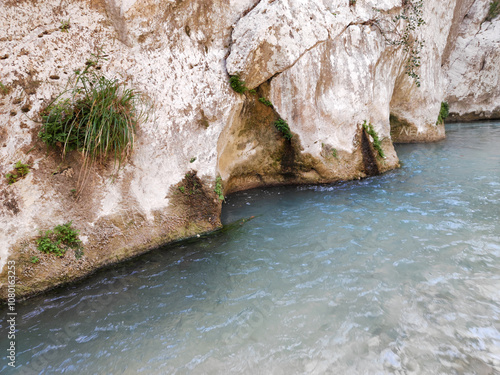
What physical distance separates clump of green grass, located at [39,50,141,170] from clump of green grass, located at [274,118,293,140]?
3.60 meters

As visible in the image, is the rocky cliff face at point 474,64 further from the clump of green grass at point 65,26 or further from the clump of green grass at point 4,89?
the clump of green grass at point 4,89

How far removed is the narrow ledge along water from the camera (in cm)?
254

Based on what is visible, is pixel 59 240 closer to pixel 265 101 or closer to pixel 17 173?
pixel 17 173

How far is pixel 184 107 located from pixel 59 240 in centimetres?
284

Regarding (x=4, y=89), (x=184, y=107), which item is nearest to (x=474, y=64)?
(x=184, y=107)

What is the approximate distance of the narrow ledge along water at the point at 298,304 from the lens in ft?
8.33

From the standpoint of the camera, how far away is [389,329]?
8.88ft

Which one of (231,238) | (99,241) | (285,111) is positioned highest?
(285,111)

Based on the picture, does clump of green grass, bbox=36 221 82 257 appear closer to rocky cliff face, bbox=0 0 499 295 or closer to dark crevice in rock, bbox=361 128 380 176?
rocky cliff face, bbox=0 0 499 295

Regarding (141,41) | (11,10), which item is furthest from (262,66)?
(11,10)

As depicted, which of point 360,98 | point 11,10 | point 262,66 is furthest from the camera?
point 360,98

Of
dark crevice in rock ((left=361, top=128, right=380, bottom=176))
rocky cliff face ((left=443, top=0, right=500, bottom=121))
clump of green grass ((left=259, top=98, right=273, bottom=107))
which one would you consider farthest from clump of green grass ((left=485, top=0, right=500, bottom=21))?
clump of green grass ((left=259, top=98, right=273, bottom=107))

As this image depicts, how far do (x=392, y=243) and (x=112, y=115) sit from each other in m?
4.53

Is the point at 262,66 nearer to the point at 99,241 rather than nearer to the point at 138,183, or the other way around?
the point at 138,183
